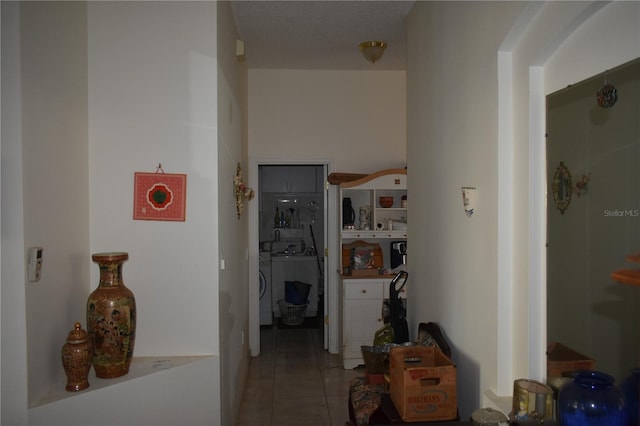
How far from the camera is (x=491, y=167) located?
1.88m

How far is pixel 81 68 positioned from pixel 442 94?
1903 millimetres

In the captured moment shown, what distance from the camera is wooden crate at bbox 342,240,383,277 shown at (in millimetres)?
4582

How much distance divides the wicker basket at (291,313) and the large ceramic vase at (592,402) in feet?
16.2

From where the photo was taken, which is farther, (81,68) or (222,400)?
(222,400)

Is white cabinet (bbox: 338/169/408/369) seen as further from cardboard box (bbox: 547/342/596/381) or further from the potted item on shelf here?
cardboard box (bbox: 547/342/596/381)

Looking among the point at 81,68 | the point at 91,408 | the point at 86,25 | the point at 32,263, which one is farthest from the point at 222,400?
the point at 86,25

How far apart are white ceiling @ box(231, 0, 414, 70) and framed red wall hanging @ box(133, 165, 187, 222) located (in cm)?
144

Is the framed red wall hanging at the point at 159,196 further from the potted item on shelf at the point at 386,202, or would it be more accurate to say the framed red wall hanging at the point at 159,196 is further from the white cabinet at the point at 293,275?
the white cabinet at the point at 293,275

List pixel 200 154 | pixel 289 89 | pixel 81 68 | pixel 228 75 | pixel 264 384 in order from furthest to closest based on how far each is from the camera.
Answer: pixel 289 89, pixel 264 384, pixel 228 75, pixel 200 154, pixel 81 68

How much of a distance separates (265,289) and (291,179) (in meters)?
1.68

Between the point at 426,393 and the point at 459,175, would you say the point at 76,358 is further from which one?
the point at 459,175

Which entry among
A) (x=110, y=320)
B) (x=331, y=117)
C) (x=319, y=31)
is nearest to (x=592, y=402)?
(x=110, y=320)

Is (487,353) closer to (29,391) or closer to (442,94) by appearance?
(442,94)

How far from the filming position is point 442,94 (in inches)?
98.7
